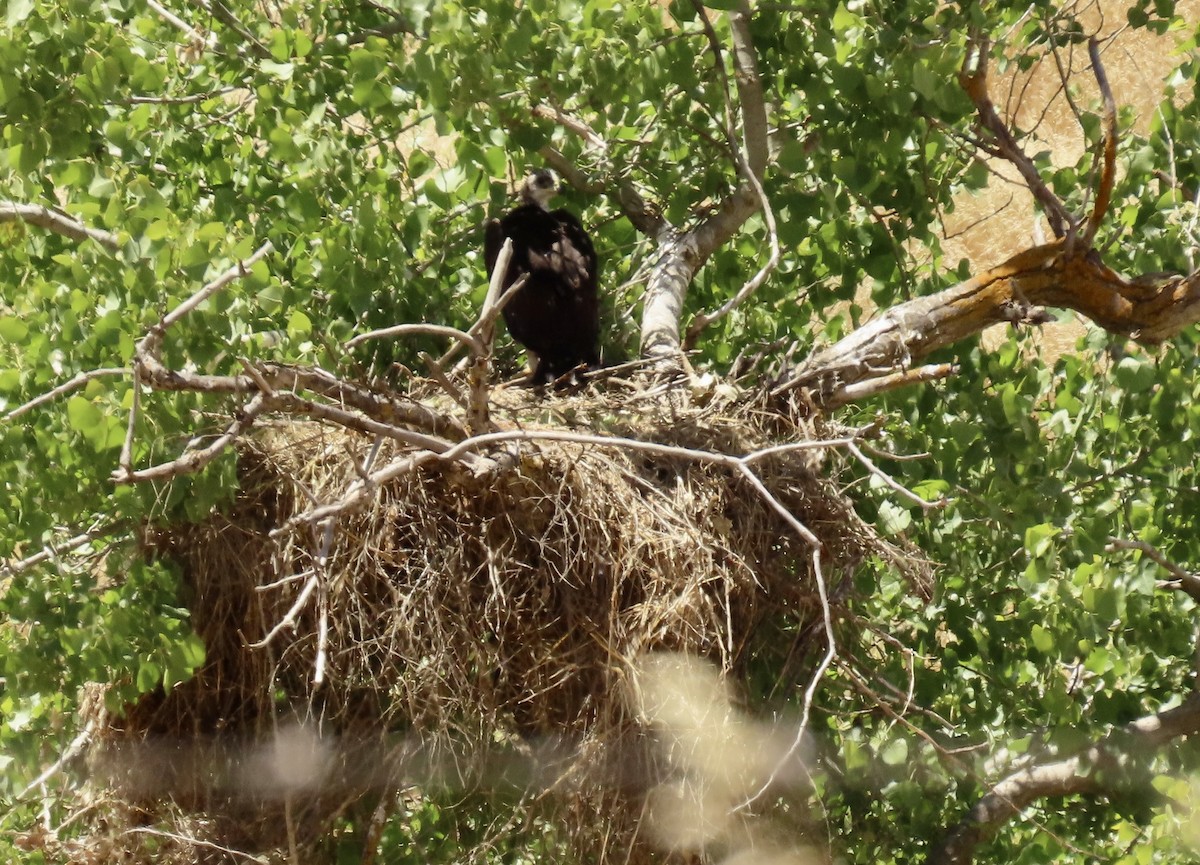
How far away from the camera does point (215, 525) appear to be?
3.26m

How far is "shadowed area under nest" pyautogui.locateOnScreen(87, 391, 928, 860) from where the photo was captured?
322 centimetres

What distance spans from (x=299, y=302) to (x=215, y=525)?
27.3 inches

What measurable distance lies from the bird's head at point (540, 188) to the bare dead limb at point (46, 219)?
1.92m

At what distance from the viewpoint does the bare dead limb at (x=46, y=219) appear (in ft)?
10.4

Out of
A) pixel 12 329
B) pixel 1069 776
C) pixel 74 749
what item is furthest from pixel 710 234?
pixel 74 749

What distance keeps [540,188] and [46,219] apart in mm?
2094

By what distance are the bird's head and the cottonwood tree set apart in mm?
284

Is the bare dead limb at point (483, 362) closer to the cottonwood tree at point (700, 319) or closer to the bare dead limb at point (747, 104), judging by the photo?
the cottonwood tree at point (700, 319)

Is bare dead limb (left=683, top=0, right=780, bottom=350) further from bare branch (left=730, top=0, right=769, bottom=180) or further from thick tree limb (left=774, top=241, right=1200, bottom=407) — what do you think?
thick tree limb (left=774, top=241, right=1200, bottom=407)

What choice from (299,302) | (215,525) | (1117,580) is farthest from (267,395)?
(1117,580)

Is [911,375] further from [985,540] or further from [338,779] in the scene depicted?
[338,779]

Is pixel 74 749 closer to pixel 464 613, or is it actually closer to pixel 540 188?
pixel 464 613

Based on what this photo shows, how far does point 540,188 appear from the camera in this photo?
16.5 ft

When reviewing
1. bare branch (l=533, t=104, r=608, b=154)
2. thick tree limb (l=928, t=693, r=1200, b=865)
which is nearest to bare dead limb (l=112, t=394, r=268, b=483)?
bare branch (l=533, t=104, r=608, b=154)
